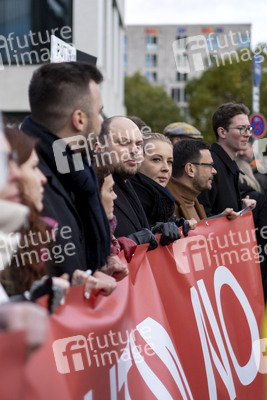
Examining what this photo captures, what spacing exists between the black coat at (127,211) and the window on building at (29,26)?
12131mm

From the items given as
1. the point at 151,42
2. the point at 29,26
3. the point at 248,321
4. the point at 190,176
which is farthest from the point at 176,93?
the point at 248,321

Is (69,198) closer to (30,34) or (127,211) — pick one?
(127,211)

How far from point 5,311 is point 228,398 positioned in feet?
9.39

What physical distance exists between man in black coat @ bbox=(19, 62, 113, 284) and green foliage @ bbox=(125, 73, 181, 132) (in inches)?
2084

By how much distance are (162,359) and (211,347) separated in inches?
26.4

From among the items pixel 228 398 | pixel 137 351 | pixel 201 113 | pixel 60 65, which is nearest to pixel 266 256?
pixel 228 398

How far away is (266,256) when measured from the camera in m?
6.27

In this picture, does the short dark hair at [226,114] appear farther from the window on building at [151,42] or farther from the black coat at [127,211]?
the window on building at [151,42]

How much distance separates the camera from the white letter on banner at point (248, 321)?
4336mm

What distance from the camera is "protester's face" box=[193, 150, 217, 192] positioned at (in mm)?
5229

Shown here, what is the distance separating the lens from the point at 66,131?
2865mm

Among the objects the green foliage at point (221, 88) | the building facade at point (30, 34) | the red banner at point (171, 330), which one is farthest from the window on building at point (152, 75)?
the red banner at point (171, 330)

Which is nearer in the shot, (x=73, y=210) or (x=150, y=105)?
(x=73, y=210)

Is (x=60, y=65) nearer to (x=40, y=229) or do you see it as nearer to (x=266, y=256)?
(x=40, y=229)
